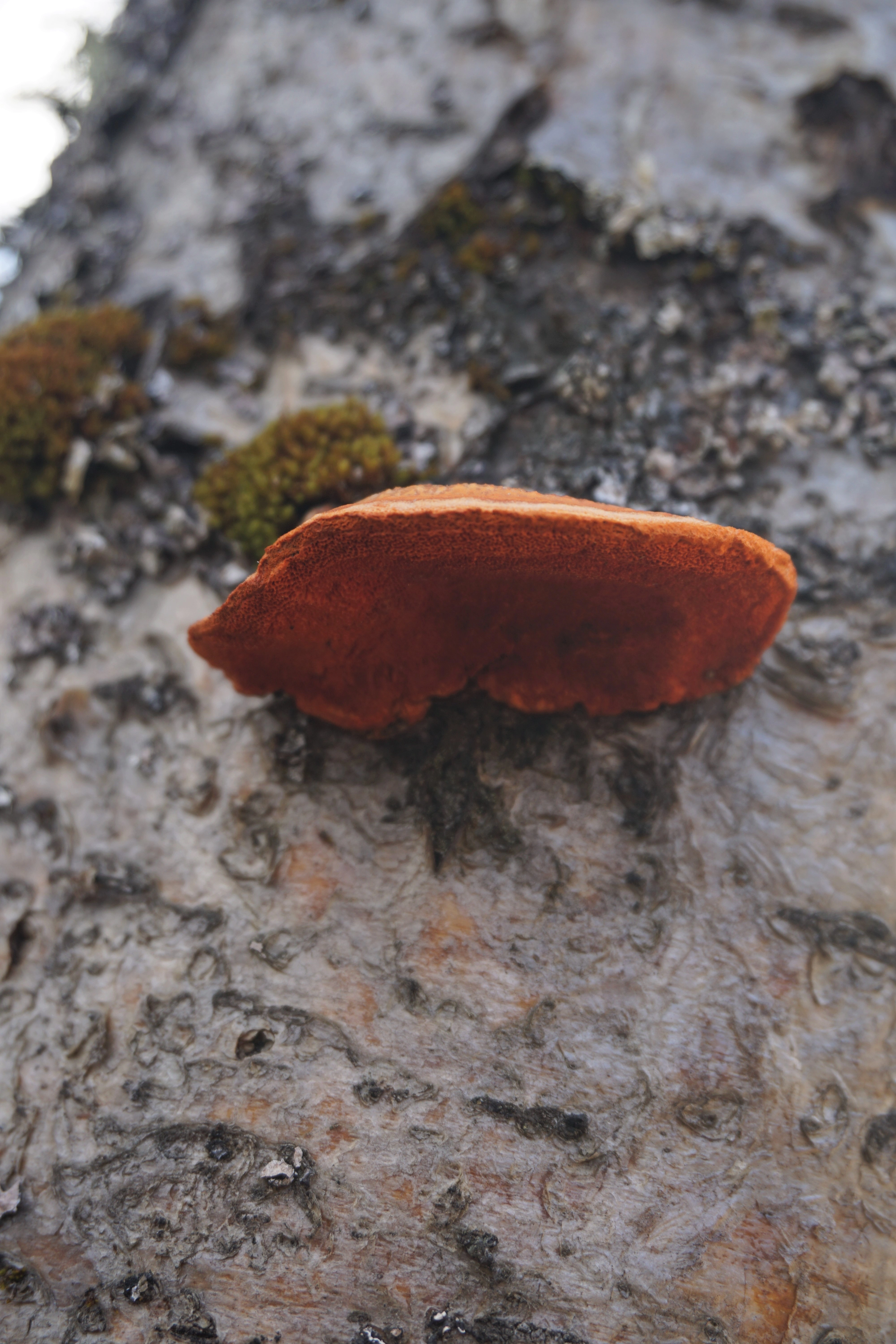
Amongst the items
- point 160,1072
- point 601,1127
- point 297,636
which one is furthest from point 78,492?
point 601,1127

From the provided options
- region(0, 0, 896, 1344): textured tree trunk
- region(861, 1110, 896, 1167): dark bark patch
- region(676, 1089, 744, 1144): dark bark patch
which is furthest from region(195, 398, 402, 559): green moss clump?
region(861, 1110, 896, 1167): dark bark patch

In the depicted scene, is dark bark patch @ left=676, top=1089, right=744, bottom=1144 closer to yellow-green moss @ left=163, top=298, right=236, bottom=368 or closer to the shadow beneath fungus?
the shadow beneath fungus

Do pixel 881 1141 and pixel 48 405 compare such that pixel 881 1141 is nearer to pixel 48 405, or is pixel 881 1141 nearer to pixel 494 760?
pixel 494 760

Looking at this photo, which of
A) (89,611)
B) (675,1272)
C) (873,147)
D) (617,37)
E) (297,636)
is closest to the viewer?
(675,1272)

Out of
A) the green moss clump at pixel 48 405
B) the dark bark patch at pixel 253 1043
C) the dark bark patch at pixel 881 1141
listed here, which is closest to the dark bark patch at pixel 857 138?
the green moss clump at pixel 48 405

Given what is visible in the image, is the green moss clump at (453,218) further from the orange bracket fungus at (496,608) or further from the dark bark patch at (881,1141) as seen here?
the dark bark patch at (881,1141)

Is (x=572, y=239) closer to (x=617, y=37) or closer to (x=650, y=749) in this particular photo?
(x=617, y=37)
